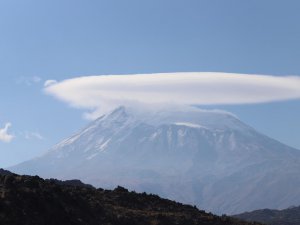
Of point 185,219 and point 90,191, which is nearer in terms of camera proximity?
point 185,219

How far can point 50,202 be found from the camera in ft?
128

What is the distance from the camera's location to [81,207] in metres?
42.9

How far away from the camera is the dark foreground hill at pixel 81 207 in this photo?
36.1 m

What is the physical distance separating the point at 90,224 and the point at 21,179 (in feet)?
20.3

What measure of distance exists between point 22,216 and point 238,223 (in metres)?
21.9

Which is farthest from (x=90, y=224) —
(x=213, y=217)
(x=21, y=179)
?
(x=213, y=217)

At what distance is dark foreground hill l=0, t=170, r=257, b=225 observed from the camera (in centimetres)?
3612

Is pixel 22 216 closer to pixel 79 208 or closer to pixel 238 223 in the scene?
pixel 79 208

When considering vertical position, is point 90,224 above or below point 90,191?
below

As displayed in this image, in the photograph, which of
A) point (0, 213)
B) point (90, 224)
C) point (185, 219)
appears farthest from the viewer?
point (185, 219)

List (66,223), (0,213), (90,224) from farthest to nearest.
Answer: (90,224), (66,223), (0,213)

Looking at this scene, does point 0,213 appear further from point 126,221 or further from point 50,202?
point 126,221

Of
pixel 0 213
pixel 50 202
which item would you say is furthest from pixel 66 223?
pixel 0 213

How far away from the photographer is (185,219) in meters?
46.8
